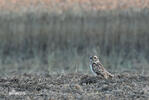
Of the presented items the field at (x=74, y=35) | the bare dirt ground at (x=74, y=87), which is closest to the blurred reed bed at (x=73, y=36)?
the field at (x=74, y=35)

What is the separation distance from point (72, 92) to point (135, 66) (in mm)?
6107

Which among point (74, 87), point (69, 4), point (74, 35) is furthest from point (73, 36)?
point (74, 87)

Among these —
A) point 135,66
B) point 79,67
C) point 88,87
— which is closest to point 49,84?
point 88,87

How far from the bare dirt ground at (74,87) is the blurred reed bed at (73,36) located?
18.0ft

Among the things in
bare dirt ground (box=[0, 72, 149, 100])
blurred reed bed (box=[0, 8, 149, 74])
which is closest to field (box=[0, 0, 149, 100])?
blurred reed bed (box=[0, 8, 149, 74])

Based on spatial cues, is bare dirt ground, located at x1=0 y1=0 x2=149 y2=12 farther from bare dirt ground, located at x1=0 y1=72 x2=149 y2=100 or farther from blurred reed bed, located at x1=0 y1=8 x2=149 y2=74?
bare dirt ground, located at x1=0 y1=72 x2=149 y2=100

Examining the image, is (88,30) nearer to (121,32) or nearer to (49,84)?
(121,32)

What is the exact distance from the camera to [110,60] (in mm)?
13719

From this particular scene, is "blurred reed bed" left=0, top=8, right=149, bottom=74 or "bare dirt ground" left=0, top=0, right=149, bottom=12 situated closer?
"blurred reed bed" left=0, top=8, right=149, bottom=74

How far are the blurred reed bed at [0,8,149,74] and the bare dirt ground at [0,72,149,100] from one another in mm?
5486

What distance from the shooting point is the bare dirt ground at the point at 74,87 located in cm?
720

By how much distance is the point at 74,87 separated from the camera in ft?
25.7

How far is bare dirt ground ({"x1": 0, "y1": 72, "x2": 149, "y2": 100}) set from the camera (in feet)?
23.6

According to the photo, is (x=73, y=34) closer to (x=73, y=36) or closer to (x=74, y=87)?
(x=73, y=36)
